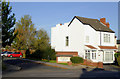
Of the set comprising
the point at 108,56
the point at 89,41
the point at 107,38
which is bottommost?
the point at 108,56

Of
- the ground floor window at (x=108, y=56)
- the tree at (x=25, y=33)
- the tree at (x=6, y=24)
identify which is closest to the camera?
the tree at (x=6, y=24)

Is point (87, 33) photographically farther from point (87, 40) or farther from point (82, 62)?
point (82, 62)

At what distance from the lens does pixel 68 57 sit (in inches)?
1227

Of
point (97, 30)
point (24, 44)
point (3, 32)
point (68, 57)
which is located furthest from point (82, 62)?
point (24, 44)

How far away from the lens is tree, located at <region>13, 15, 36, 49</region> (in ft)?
167

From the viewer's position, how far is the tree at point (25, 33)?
5100 cm

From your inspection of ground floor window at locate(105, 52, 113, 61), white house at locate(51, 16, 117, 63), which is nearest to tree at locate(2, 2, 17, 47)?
white house at locate(51, 16, 117, 63)

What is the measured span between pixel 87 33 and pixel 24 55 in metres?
20.9

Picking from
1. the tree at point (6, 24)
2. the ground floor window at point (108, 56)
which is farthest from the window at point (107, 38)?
the tree at point (6, 24)

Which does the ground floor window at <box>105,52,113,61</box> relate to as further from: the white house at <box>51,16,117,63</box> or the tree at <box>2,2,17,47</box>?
the tree at <box>2,2,17,47</box>

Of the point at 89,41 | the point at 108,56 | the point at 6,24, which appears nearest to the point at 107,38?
the point at 108,56

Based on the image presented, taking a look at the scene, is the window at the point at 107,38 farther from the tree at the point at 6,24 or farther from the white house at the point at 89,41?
the tree at the point at 6,24

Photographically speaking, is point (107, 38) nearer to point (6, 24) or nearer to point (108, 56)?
point (108, 56)

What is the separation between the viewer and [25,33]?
51156 mm
